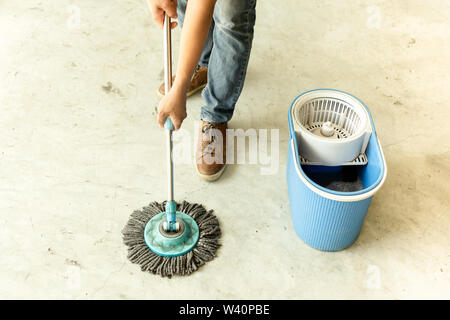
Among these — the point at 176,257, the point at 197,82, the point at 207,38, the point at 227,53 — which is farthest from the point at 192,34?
the point at 197,82

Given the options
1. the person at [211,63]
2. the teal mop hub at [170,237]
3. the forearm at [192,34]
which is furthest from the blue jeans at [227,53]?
the teal mop hub at [170,237]

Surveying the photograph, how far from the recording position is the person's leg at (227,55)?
1499 millimetres

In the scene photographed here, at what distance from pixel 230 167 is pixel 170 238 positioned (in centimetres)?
40

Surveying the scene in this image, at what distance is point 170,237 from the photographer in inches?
60.7

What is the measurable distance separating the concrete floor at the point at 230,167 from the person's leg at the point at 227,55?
205 millimetres

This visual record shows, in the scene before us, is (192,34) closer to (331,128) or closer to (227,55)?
(227,55)

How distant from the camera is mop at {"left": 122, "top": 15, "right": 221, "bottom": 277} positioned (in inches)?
59.8

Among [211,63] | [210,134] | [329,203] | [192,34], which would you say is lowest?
[210,134]

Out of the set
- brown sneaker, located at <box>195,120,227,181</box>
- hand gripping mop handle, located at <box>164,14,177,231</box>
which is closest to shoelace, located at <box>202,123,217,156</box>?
brown sneaker, located at <box>195,120,227,181</box>

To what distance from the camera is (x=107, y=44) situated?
2260 mm

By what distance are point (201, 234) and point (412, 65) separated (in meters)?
1.27
